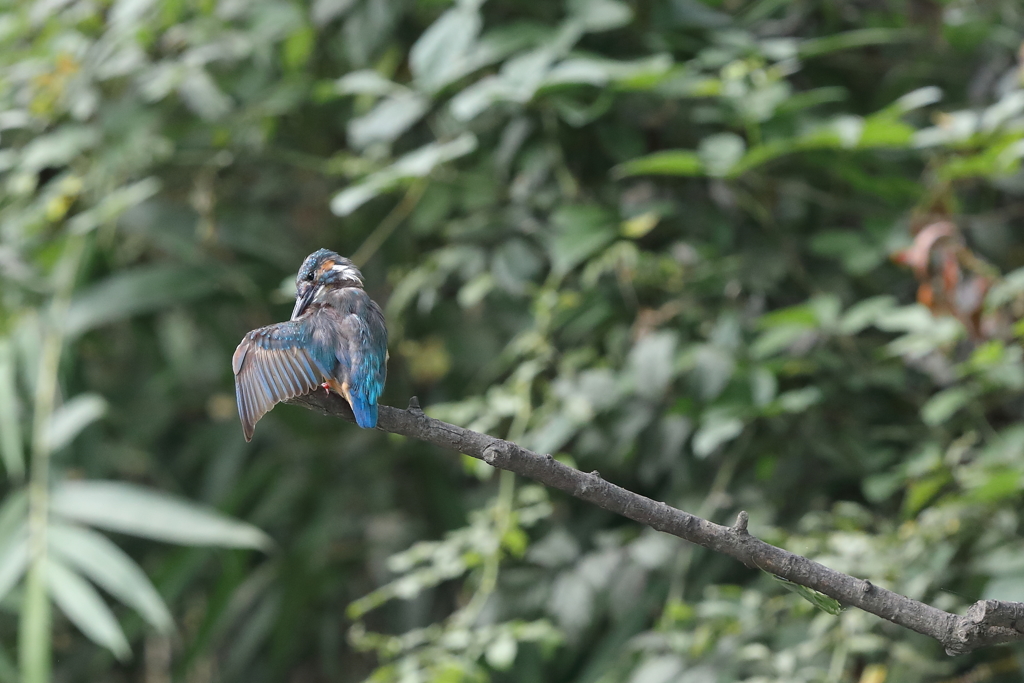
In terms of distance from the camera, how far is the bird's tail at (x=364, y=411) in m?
0.80

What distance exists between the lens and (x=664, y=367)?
61.0 inches

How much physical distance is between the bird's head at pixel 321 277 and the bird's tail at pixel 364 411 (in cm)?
18

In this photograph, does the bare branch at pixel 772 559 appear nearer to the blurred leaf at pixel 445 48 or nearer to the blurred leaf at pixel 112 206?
the blurred leaf at pixel 445 48

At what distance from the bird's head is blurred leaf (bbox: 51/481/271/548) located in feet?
2.87

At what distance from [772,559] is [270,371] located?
43cm

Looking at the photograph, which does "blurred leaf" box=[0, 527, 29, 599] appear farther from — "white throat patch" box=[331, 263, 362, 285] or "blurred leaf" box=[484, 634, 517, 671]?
"white throat patch" box=[331, 263, 362, 285]

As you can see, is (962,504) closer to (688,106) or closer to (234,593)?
(688,106)

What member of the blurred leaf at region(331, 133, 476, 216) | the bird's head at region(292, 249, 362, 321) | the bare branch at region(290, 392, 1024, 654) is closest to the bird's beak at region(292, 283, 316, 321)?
the bird's head at region(292, 249, 362, 321)

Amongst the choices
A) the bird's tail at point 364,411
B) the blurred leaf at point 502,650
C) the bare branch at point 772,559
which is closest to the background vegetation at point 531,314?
the blurred leaf at point 502,650

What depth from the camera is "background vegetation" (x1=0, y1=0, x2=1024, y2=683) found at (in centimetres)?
150

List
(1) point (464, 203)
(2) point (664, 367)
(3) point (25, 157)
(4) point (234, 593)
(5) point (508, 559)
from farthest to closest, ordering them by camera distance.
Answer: (4) point (234, 593), (3) point (25, 157), (1) point (464, 203), (5) point (508, 559), (2) point (664, 367)

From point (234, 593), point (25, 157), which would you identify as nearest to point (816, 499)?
point (234, 593)

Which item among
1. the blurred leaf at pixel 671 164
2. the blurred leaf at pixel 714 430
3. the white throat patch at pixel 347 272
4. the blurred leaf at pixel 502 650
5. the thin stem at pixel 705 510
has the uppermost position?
the white throat patch at pixel 347 272

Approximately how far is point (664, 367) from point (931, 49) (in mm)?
877
